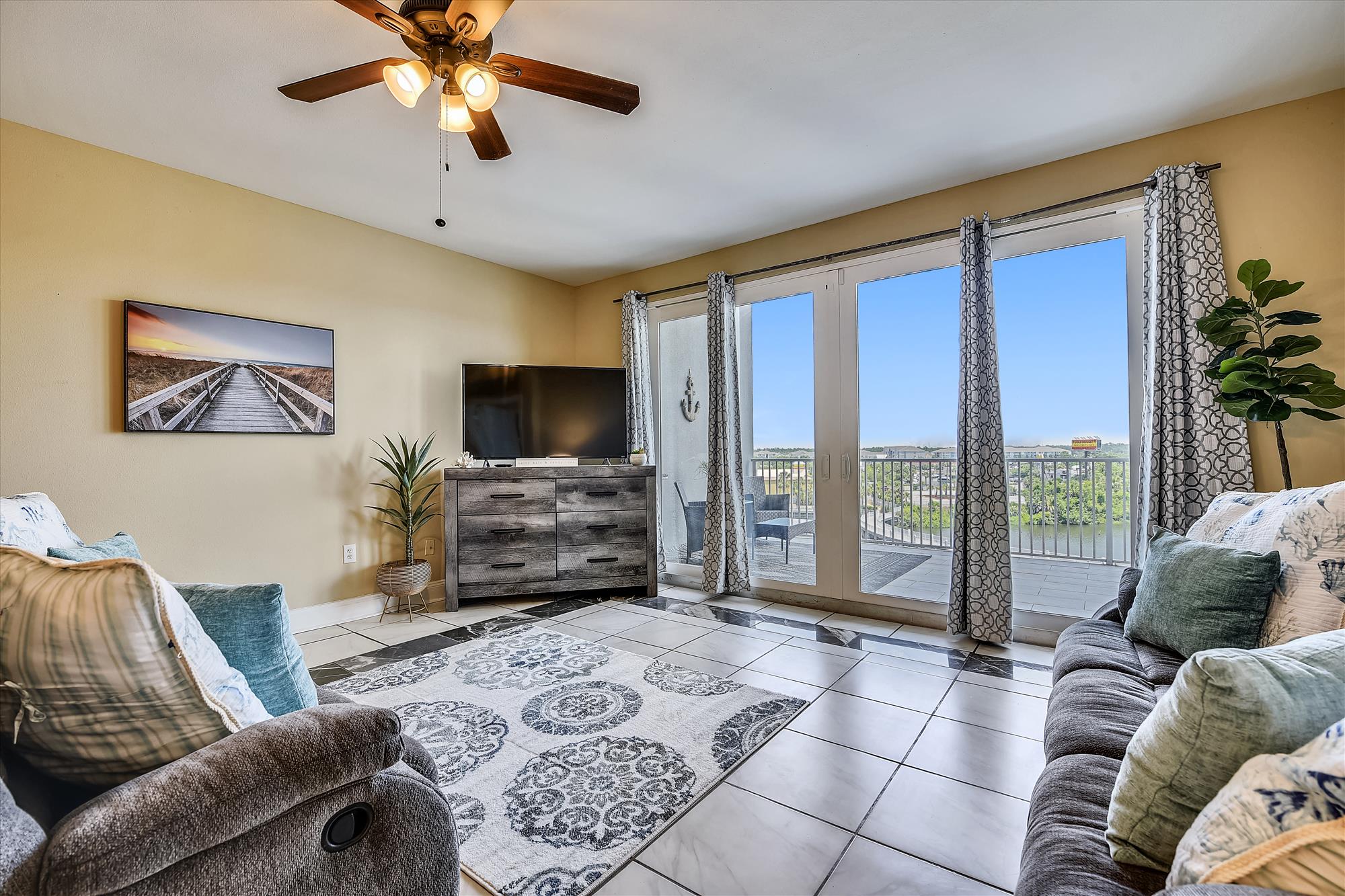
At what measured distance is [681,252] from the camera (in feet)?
15.0

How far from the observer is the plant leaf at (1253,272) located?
232 centimetres

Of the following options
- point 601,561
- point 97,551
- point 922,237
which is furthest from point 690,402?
point 97,551

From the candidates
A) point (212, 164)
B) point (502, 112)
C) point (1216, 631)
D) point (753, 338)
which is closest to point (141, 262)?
point (212, 164)

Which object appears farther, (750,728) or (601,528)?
(601,528)

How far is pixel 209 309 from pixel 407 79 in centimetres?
229

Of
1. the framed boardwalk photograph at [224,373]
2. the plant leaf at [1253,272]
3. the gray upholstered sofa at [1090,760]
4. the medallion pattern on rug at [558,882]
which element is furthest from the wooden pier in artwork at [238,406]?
the plant leaf at [1253,272]

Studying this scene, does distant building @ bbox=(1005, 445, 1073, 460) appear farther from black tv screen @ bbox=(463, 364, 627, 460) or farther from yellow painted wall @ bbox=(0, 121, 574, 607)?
yellow painted wall @ bbox=(0, 121, 574, 607)

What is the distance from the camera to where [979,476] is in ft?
10.6

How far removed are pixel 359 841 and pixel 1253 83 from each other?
157 inches

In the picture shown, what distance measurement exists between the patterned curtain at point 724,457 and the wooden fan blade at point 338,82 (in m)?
2.75

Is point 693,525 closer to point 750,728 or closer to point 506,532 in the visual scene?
point 506,532

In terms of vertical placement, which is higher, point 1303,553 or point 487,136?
point 487,136

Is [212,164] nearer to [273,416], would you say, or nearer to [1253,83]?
[273,416]

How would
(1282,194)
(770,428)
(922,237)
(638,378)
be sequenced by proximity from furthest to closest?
(638,378) → (770,428) → (922,237) → (1282,194)
